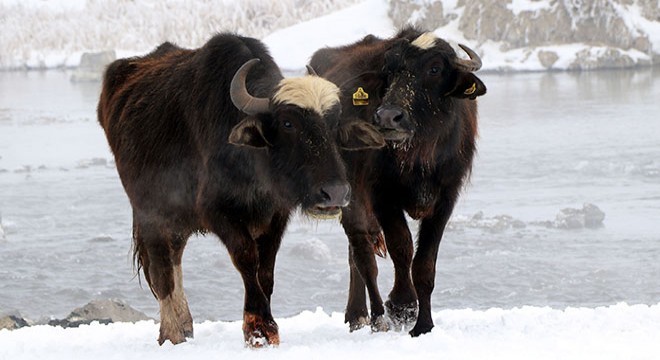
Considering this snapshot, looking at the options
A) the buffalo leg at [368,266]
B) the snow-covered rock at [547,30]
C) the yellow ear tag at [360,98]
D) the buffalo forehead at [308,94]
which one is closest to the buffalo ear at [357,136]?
the buffalo forehead at [308,94]

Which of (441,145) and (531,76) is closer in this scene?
(441,145)

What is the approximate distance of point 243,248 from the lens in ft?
19.6

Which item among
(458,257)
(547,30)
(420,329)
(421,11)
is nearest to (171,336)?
(420,329)

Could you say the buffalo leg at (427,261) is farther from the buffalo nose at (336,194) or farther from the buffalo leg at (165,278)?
the buffalo leg at (165,278)

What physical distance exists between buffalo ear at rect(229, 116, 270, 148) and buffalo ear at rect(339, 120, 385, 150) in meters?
0.51

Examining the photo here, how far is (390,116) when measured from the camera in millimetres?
6273

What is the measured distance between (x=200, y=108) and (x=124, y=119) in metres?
1.05

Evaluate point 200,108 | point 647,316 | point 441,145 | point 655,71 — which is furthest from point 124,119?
point 655,71

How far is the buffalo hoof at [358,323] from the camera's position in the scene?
7125 mm

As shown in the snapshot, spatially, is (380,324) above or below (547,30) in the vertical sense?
above

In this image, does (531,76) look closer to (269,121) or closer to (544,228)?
(544,228)

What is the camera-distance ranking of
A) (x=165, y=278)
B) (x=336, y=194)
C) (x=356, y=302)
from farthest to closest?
(x=356, y=302) → (x=165, y=278) → (x=336, y=194)

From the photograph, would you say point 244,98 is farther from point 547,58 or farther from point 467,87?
point 547,58

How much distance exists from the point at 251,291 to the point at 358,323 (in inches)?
59.4
